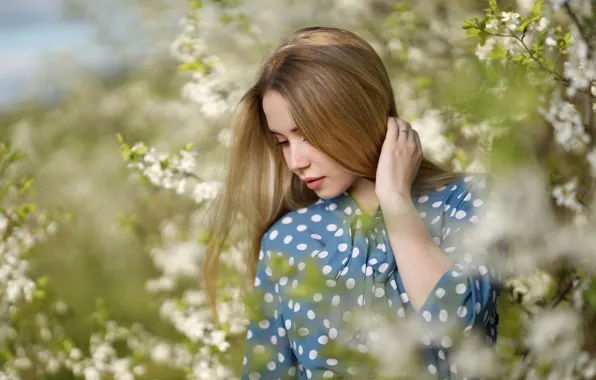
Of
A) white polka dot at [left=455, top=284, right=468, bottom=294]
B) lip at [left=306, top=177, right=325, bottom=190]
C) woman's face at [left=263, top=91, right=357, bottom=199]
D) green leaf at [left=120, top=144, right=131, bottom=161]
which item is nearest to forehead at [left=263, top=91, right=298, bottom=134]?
woman's face at [left=263, top=91, right=357, bottom=199]

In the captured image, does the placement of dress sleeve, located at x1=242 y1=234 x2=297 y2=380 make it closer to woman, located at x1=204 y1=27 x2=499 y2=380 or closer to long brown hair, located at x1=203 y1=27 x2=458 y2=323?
woman, located at x1=204 y1=27 x2=499 y2=380

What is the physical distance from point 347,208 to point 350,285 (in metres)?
0.20

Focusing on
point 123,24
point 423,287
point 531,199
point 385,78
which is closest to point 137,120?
point 123,24

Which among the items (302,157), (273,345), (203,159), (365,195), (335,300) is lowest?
(203,159)

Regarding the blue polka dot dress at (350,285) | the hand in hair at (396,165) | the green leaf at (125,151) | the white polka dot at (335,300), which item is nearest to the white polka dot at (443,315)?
the blue polka dot dress at (350,285)

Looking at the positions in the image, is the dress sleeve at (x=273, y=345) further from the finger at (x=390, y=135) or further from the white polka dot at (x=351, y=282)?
the finger at (x=390, y=135)

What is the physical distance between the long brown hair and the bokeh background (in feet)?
0.40

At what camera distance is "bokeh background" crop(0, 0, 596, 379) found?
2.62 feet

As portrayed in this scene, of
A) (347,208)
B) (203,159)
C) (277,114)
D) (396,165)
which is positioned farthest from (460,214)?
(203,159)

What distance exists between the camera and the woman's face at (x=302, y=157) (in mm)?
1565

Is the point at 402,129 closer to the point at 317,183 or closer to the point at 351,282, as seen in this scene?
the point at 317,183

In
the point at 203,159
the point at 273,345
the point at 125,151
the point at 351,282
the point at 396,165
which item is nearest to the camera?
the point at 396,165

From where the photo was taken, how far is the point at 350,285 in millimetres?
1587

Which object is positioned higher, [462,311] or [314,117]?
[314,117]
